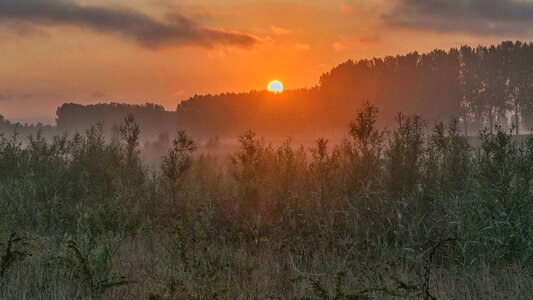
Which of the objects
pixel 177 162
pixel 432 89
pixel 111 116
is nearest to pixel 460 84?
pixel 432 89

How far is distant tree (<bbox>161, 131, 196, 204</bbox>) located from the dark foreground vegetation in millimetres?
44

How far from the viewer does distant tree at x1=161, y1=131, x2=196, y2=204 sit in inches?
407

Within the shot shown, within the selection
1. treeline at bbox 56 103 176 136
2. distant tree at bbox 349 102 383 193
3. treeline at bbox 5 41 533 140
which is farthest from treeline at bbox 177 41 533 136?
distant tree at bbox 349 102 383 193

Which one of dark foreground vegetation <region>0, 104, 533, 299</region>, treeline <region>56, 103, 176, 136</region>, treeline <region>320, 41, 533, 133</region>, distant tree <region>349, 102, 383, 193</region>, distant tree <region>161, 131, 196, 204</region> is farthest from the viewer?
treeline <region>56, 103, 176, 136</region>

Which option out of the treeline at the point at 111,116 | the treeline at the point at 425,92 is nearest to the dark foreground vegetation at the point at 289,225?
the treeline at the point at 425,92

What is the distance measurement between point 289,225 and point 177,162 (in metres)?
3.53

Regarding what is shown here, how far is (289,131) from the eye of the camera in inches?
2598

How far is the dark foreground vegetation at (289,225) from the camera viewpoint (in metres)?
5.63

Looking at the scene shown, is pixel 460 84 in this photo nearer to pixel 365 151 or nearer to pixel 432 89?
pixel 432 89

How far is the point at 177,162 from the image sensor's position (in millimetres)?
10773

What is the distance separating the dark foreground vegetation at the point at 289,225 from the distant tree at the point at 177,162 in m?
0.04

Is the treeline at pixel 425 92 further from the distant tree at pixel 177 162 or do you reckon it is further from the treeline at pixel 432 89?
the distant tree at pixel 177 162

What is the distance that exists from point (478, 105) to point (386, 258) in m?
49.2

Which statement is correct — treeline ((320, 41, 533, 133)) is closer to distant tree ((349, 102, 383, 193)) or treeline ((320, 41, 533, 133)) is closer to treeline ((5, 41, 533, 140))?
treeline ((5, 41, 533, 140))
